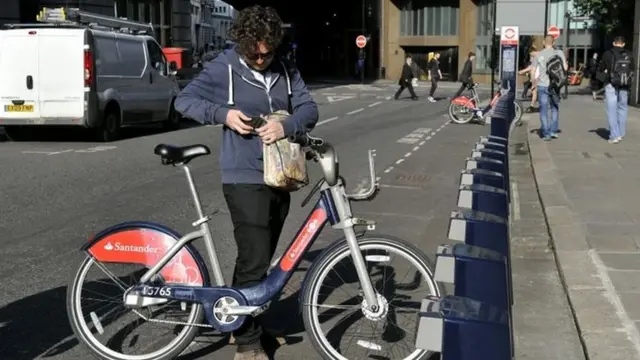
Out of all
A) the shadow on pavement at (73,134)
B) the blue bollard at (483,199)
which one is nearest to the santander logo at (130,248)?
the blue bollard at (483,199)

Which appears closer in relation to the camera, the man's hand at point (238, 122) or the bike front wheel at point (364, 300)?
the man's hand at point (238, 122)

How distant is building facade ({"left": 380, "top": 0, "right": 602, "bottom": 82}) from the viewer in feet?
180

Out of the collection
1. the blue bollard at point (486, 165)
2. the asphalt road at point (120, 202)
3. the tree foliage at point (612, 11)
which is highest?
the tree foliage at point (612, 11)

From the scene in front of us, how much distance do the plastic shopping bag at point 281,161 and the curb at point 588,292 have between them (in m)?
1.86

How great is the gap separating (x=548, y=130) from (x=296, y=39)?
57733 millimetres

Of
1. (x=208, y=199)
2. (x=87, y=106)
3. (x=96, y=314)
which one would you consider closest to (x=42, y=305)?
(x=96, y=314)

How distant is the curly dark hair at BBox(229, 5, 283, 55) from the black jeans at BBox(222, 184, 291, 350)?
702 mm

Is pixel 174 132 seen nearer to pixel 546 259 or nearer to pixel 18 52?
pixel 18 52

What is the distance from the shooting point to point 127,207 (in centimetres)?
904

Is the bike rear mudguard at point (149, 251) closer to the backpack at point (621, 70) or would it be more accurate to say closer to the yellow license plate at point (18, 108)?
the backpack at point (621, 70)

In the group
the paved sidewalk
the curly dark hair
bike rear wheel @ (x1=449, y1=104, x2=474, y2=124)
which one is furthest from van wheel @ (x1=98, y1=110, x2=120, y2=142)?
the curly dark hair

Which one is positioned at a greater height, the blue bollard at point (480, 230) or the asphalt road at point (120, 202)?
the blue bollard at point (480, 230)

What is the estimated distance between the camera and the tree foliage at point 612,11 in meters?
29.9

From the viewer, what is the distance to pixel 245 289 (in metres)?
4.21
